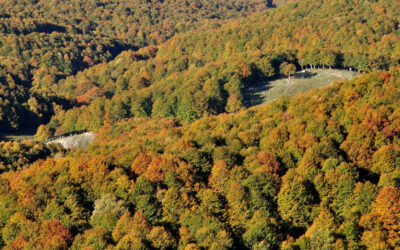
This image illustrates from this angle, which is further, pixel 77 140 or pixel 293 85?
pixel 293 85

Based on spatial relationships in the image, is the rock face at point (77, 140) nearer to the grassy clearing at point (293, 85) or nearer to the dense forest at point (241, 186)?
the dense forest at point (241, 186)

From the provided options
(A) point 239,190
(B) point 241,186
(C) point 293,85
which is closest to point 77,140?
(C) point 293,85

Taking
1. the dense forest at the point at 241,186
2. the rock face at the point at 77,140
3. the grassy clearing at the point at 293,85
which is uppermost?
the dense forest at the point at 241,186

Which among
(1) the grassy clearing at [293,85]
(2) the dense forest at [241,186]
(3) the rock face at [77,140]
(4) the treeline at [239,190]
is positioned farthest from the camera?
(1) the grassy clearing at [293,85]

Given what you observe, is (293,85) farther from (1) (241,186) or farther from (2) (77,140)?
(1) (241,186)

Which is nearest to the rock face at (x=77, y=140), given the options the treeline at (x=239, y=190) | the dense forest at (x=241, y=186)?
the dense forest at (x=241, y=186)

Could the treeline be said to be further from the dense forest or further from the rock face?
the rock face
